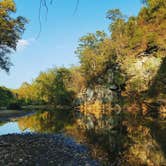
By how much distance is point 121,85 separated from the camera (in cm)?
7769

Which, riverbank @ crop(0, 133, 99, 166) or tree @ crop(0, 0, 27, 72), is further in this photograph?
tree @ crop(0, 0, 27, 72)

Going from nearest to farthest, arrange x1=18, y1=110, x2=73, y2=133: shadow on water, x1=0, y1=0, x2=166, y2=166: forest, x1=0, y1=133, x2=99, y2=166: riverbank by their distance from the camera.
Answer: x1=0, y1=133, x2=99, y2=166: riverbank, x1=0, y1=0, x2=166, y2=166: forest, x1=18, y1=110, x2=73, y2=133: shadow on water

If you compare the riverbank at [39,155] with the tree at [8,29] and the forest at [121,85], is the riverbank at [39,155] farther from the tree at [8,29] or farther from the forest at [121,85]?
the tree at [8,29]

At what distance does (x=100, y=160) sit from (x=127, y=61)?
5611 centimetres

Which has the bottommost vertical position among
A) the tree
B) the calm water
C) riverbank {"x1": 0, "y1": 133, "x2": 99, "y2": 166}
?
riverbank {"x1": 0, "y1": 133, "x2": 99, "y2": 166}

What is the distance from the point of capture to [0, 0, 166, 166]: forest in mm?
25039

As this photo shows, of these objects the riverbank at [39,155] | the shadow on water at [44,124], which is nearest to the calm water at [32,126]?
the shadow on water at [44,124]

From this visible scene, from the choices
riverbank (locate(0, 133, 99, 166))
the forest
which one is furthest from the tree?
riverbank (locate(0, 133, 99, 166))

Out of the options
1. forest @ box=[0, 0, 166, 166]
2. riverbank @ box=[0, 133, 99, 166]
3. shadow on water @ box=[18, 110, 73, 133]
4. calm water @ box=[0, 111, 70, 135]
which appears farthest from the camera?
shadow on water @ box=[18, 110, 73, 133]

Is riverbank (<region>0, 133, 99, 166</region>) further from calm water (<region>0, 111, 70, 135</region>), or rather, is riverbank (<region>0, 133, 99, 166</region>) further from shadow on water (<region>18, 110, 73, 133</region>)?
shadow on water (<region>18, 110, 73, 133</region>)

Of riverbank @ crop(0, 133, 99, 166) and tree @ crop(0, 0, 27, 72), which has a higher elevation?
tree @ crop(0, 0, 27, 72)

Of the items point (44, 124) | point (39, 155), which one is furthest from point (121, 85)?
point (39, 155)

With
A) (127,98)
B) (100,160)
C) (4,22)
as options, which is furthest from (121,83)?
(100,160)

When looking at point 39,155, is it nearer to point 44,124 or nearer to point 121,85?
point 44,124
